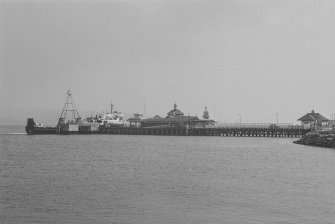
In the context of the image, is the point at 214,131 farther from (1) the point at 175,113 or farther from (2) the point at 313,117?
(1) the point at 175,113

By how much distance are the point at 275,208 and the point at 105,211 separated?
24.1 feet

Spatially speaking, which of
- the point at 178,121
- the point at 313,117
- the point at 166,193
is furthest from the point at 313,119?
the point at 166,193

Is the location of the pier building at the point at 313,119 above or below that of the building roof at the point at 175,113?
below

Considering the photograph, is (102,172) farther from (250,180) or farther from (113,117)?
(113,117)

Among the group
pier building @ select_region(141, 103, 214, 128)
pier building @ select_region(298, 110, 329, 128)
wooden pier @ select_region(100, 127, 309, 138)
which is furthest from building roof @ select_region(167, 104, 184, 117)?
pier building @ select_region(298, 110, 329, 128)

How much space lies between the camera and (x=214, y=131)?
128 m

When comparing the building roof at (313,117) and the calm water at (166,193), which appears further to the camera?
the building roof at (313,117)

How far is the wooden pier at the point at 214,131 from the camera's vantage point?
122194 mm

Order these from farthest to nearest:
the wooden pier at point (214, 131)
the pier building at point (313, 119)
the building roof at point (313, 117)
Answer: the building roof at point (313, 117) < the pier building at point (313, 119) < the wooden pier at point (214, 131)

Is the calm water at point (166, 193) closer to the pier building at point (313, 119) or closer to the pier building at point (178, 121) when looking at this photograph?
the pier building at point (313, 119)

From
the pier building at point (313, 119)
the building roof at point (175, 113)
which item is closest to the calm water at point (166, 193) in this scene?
the pier building at point (313, 119)

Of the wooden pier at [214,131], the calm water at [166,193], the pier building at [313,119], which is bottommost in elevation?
the calm water at [166,193]

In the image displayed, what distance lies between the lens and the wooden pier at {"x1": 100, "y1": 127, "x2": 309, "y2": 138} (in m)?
122

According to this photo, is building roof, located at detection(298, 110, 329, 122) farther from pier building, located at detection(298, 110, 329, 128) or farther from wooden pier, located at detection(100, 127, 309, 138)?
wooden pier, located at detection(100, 127, 309, 138)
